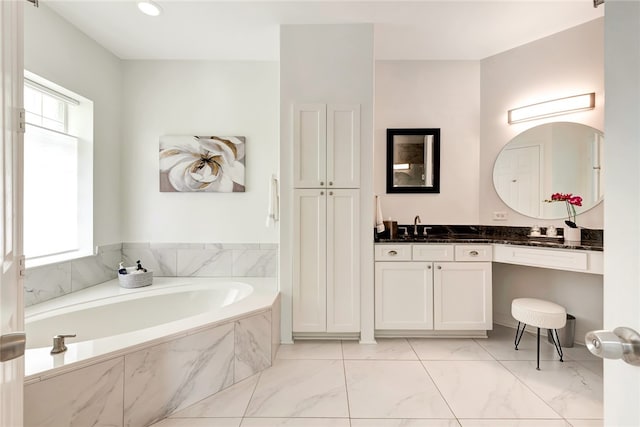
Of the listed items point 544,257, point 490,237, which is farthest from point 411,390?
point 490,237

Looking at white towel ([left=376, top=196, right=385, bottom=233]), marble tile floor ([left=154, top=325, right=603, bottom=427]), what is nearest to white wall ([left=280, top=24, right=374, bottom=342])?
white towel ([left=376, top=196, right=385, bottom=233])

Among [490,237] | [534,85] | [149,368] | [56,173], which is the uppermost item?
[534,85]

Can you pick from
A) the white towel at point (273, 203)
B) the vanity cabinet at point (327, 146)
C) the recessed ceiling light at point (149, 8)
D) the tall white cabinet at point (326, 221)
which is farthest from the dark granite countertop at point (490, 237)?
the recessed ceiling light at point (149, 8)

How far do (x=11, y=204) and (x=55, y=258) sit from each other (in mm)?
2140

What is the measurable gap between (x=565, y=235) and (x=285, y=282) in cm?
246

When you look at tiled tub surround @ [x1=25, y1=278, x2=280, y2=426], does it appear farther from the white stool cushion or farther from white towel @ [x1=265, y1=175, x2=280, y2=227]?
the white stool cushion

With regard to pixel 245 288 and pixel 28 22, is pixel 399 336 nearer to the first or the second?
pixel 245 288

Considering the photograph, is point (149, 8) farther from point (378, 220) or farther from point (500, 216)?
point (500, 216)

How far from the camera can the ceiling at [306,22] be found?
A: 233 centimetres

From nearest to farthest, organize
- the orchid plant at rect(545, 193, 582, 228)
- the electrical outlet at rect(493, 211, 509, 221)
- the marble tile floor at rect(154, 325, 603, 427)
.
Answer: the marble tile floor at rect(154, 325, 603, 427) < the orchid plant at rect(545, 193, 582, 228) < the electrical outlet at rect(493, 211, 509, 221)

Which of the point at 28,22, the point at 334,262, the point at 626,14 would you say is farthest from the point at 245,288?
the point at 626,14

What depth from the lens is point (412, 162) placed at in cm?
323

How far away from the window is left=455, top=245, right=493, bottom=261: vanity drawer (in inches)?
132

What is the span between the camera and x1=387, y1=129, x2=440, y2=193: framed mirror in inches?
126
